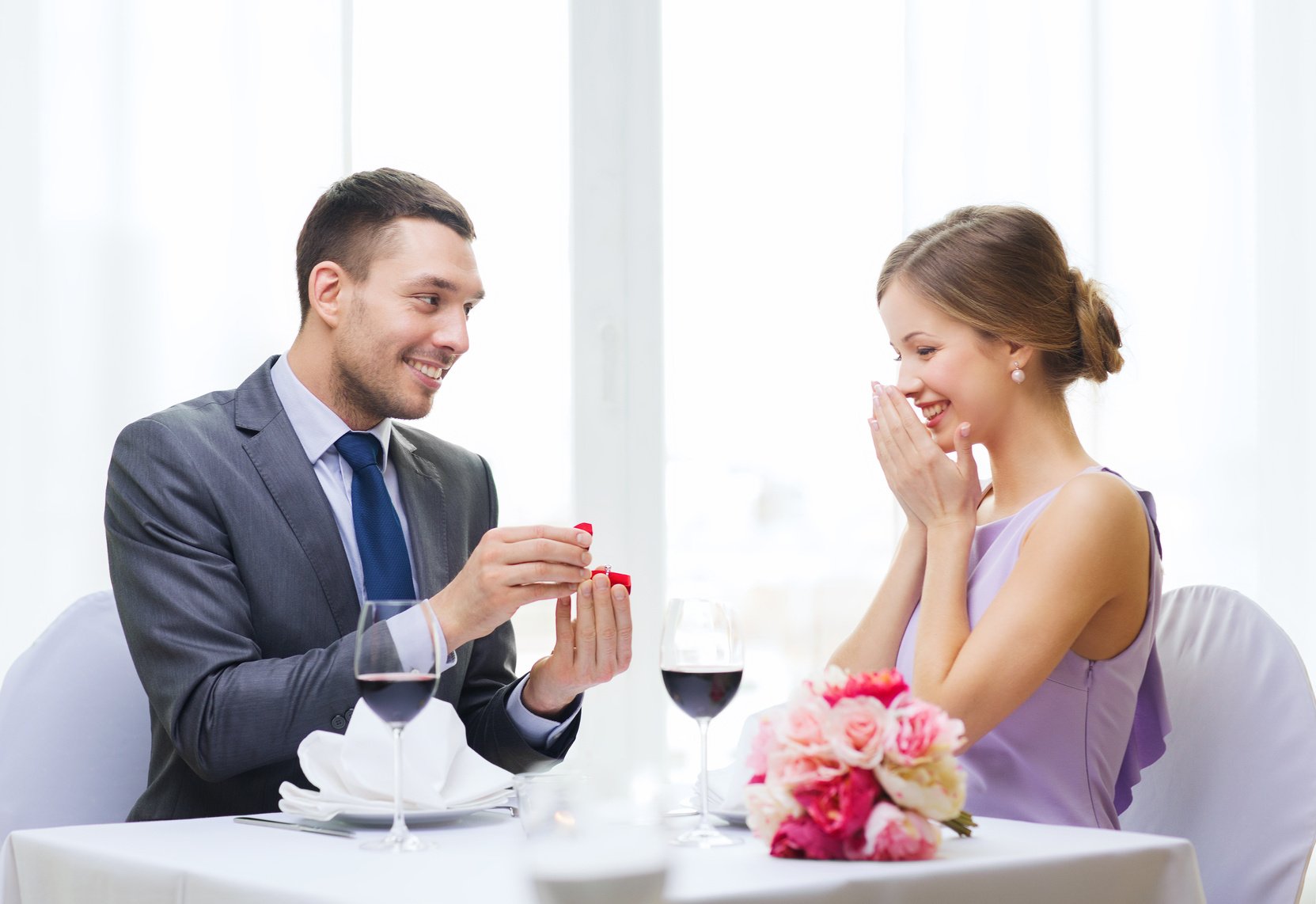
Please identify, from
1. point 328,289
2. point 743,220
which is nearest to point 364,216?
point 328,289

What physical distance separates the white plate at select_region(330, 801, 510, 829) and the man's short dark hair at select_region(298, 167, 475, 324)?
3.34 feet

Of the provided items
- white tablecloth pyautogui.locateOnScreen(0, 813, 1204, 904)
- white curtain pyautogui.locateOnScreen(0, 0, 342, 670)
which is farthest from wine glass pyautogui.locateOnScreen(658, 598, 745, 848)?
white curtain pyautogui.locateOnScreen(0, 0, 342, 670)

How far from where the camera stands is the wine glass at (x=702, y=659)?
4.12ft

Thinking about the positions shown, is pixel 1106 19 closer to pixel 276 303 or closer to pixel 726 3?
pixel 726 3

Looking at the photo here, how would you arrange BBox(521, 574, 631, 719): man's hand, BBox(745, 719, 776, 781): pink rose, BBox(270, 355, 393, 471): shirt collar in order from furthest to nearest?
BBox(270, 355, 393, 471): shirt collar → BBox(521, 574, 631, 719): man's hand → BBox(745, 719, 776, 781): pink rose

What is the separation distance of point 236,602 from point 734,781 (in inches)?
30.1

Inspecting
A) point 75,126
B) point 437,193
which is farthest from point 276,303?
point 437,193

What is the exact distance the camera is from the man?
159 centimetres

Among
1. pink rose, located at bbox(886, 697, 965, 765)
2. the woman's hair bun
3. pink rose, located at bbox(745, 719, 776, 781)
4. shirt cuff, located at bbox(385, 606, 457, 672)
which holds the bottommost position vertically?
pink rose, located at bbox(745, 719, 776, 781)

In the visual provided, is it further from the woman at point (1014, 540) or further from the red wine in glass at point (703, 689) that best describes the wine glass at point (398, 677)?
the woman at point (1014, 540)

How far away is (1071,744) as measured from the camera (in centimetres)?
174

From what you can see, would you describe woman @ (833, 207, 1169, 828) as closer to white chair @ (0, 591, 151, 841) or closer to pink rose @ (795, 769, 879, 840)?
pink rose @ (795, 769, 879, 840)

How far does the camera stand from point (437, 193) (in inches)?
83.3

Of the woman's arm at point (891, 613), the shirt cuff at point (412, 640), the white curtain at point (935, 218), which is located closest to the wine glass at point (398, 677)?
the shirt cuff at point (412, 640)
